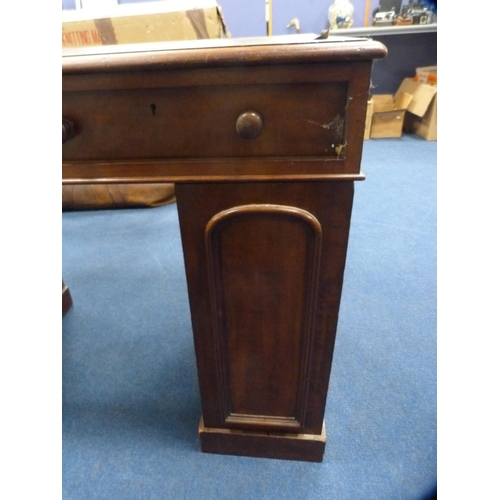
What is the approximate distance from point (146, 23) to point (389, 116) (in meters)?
2.26

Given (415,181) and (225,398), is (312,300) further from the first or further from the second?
(415,181)

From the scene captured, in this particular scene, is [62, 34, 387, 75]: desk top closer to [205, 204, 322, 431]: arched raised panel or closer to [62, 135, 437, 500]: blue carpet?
[205, 204, 322, 431]: arched raised panel

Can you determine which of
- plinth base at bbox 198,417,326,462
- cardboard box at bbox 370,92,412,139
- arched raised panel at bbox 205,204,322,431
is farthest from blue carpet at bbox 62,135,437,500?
cardboard box at bbox 370,92,412,139

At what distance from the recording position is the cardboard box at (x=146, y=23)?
142 cm

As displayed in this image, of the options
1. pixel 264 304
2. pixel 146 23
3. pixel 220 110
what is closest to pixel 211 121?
pixel 220 110

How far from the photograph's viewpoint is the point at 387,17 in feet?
9.53

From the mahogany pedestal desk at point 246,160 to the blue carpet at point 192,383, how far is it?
0.27m

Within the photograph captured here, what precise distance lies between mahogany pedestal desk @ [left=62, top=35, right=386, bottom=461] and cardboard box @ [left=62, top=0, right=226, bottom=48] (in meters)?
1.04

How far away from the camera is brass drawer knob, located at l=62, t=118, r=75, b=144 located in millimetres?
510

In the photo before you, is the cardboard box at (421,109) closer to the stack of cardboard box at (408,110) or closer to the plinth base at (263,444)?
the stack of cardboard box at (408,110)

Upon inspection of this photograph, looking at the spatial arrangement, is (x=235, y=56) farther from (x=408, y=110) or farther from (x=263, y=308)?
(x=408, y=110)

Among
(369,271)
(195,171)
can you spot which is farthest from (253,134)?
(369,271)

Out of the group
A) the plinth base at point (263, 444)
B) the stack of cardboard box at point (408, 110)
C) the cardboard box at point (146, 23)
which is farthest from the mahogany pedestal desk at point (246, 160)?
the stack of cardboard box at point (408, 110)

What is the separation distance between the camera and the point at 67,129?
1.68 ft
